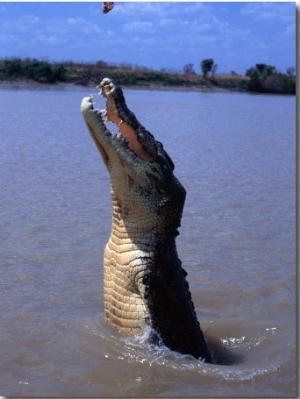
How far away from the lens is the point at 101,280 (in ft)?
22.3

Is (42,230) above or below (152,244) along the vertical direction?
below

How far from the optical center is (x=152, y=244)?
16.1ft

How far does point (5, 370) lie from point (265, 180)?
9.05 m

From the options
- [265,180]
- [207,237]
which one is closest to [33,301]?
[207,237]

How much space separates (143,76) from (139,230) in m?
57.2

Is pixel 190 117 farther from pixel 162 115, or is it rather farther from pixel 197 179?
pixel 197 179

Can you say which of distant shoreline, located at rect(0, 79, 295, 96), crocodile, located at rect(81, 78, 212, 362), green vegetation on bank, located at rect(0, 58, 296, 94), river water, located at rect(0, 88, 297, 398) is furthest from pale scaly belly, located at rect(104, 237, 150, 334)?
green vegetation on bank, located at rect(0, 58, 296, 94)

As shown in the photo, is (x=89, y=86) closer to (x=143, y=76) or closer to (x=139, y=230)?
(x=143, y=76)

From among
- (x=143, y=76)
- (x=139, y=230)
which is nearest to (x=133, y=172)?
(x=139, y=230)

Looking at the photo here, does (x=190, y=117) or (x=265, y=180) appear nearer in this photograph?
(x=265, y=180)

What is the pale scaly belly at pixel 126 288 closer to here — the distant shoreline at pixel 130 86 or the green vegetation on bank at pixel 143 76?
the distant shoreline at pixel 130 86

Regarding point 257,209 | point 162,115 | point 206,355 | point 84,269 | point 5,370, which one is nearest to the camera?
point 5,370

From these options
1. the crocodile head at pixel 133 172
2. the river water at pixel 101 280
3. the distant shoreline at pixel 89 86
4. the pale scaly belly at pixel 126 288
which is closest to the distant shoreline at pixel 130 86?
the distant shoreline at pixel 89 86

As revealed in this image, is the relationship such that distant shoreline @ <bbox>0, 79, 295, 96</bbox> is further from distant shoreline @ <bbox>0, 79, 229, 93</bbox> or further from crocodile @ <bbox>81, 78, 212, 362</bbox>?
crocodile @ <bbox>81, 78, 212, 362</bbox>
